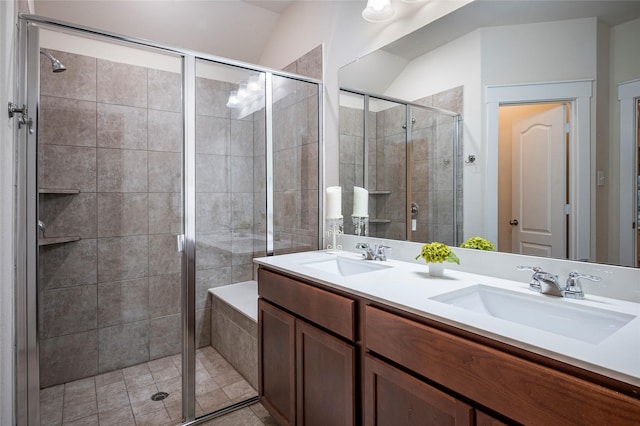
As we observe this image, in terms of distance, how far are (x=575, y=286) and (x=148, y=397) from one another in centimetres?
239

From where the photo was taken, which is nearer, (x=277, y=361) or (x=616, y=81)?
(x=616, y=81)

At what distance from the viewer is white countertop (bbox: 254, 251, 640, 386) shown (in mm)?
678

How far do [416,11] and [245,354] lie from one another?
232cm

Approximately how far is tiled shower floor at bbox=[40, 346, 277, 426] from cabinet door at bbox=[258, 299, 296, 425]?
0.89 ft

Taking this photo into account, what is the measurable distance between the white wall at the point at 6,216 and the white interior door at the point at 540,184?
6.78 ft

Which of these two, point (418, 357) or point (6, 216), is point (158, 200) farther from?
point (418, 357)

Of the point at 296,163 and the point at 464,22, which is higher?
the point at 464,22

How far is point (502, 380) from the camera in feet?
2.58

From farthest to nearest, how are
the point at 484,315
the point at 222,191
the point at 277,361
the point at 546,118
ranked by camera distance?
1. the point at 222,191
2. the point at 277,361
3. the point at 546,118
4. the point at 484,315

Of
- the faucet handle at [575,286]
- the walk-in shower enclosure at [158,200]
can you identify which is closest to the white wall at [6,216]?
the walk-in shower enclosure at [158,200]

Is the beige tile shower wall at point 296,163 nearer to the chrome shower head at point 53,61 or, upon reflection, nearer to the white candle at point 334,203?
the white candle at point 334,203

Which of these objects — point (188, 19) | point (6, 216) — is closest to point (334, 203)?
point (6, 216)

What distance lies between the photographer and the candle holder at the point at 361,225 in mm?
2129

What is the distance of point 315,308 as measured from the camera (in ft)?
4.65
